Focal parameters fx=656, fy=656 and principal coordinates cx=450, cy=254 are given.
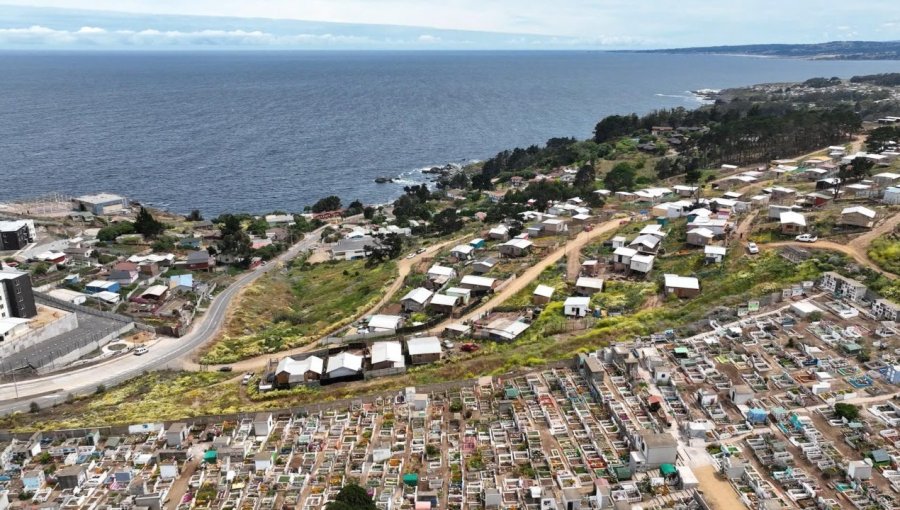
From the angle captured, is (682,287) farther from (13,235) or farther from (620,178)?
(13,235)

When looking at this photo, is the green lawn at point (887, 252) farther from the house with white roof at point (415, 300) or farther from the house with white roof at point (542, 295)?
the house with white roof at point (415, 300)

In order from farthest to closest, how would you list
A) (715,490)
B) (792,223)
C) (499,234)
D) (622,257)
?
1. (499,234)
2. (622,257)
3. (792,223)
4. (715,490)

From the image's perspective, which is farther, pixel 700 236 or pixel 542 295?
pixel 700 236

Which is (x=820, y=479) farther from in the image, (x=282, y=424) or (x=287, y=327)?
(x=287, y=327)

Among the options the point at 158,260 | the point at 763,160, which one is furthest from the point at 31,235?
the point at 763,160

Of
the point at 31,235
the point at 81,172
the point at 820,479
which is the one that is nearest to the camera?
the point at 820,479

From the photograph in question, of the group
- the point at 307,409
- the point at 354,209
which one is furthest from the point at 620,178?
the point at 307,409

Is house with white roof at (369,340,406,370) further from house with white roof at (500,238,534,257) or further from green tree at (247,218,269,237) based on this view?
green tree at (247,218,269,237)

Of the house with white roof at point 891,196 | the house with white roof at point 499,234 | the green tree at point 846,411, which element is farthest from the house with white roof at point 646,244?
the green tree at point 846,411
